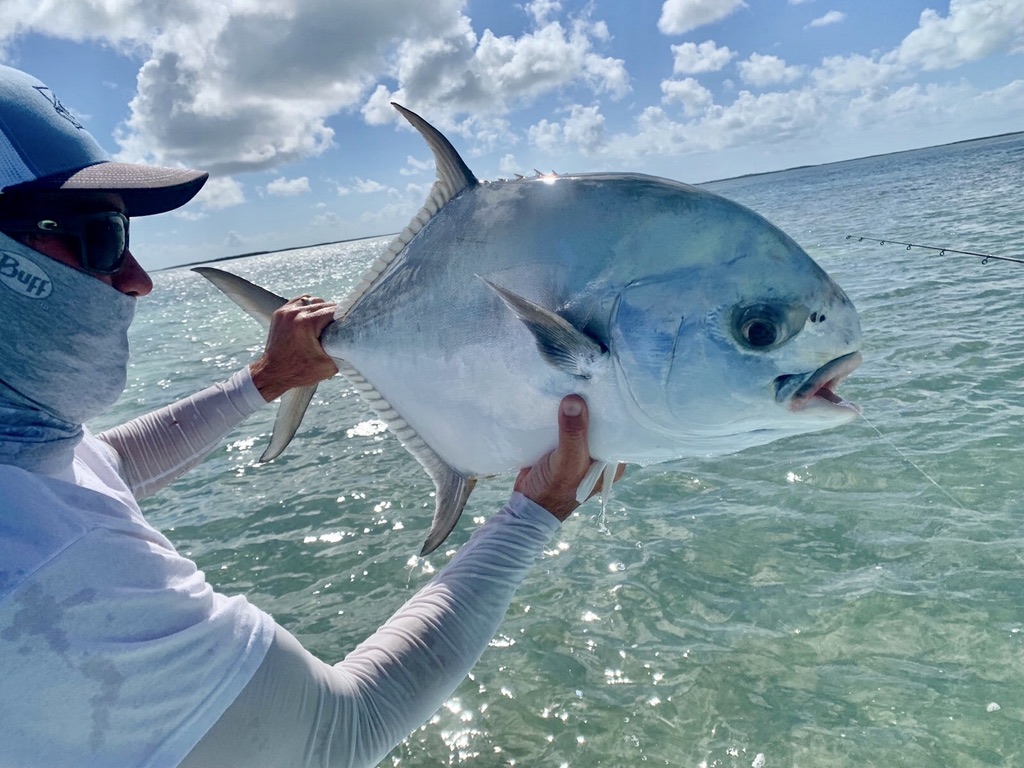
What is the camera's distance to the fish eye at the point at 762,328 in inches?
57.4

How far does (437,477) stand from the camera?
2.00 m

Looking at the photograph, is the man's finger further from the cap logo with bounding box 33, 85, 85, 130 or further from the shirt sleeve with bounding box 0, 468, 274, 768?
the cap logo with bounding box 33, 85, 85, 130

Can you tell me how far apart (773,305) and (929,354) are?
6.71 m

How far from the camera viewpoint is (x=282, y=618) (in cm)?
410

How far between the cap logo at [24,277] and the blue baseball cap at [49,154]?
0.36ft

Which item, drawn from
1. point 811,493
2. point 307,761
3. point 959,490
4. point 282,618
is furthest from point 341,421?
point 307,761

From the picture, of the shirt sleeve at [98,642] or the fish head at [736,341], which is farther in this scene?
the fish head at [736,341]

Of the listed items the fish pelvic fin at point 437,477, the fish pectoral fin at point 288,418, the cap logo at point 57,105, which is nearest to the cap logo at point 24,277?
the cap logo at point 57,105

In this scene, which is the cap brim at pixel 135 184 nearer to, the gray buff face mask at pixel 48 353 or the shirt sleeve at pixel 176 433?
the gray buff face mask at pixel 48 353

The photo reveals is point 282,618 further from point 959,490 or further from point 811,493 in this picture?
point 959,490

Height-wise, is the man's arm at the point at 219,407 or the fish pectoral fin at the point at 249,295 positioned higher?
the fish pectoral fin at the point at 249,295

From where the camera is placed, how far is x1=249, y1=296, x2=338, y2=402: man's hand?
94.3 inches

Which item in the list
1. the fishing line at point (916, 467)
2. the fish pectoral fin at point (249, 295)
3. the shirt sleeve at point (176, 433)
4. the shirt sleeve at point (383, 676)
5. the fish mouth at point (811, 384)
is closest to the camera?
the shirt sleeve at point (383, 676)

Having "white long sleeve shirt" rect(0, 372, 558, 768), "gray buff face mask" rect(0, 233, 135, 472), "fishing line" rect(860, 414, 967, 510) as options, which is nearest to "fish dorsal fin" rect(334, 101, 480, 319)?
"gray buff face mask" rect(0, 233, 135, 472)
